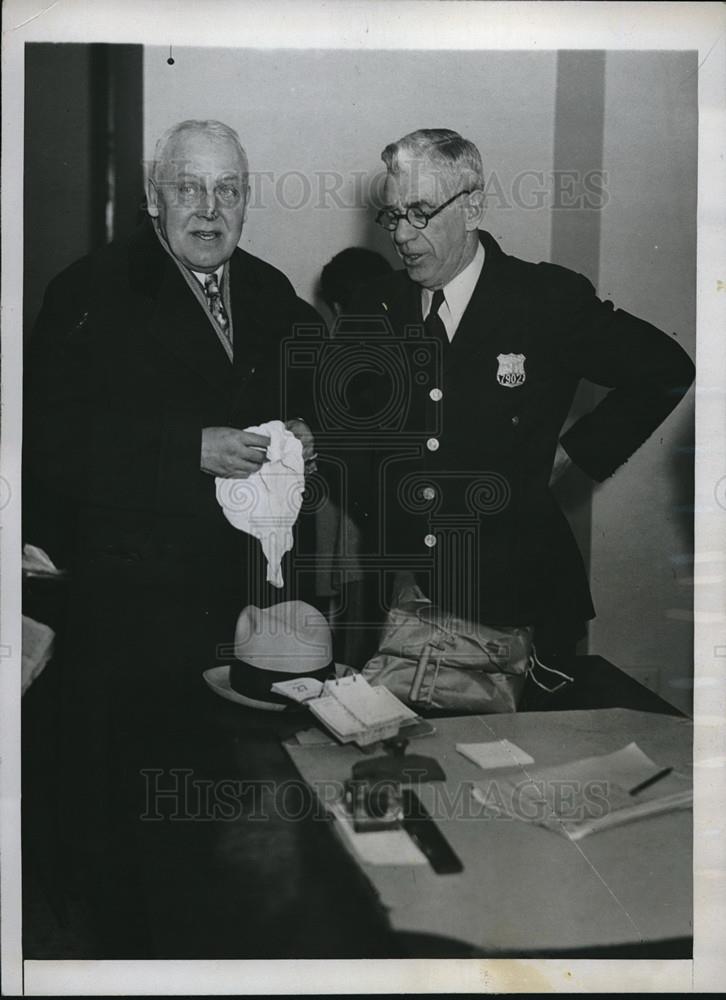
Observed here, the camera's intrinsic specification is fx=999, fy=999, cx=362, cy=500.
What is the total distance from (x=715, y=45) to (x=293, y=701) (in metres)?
1.41

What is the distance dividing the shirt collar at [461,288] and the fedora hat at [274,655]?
60cm

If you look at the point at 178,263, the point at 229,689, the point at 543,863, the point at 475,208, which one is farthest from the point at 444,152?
the point at 543,863

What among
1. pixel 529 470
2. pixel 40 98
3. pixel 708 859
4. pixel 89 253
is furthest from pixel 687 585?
pixel 40 98

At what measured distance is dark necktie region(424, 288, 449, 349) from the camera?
1.82 meters

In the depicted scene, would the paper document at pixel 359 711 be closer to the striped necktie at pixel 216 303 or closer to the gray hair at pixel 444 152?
the striped necktie at pixel 216 303

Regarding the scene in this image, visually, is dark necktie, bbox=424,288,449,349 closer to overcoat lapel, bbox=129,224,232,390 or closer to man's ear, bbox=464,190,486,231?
man's ear, bbox=464,190,486,231

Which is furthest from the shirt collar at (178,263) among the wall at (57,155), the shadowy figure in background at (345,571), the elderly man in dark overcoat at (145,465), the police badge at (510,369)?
the police badge at (510,369)

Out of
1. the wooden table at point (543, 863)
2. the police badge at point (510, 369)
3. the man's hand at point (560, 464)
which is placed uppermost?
the police badge at point (510, 369)

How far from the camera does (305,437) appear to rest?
1.80 m

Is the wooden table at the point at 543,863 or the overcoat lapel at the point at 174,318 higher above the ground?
the overcoat lapel at the point at 174,318

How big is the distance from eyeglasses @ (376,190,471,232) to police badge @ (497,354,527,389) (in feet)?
0.91

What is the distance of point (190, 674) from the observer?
5.92ft

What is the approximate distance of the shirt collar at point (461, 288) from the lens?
1.83 metres

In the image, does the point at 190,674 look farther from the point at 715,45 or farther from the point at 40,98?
the point at 715,45
